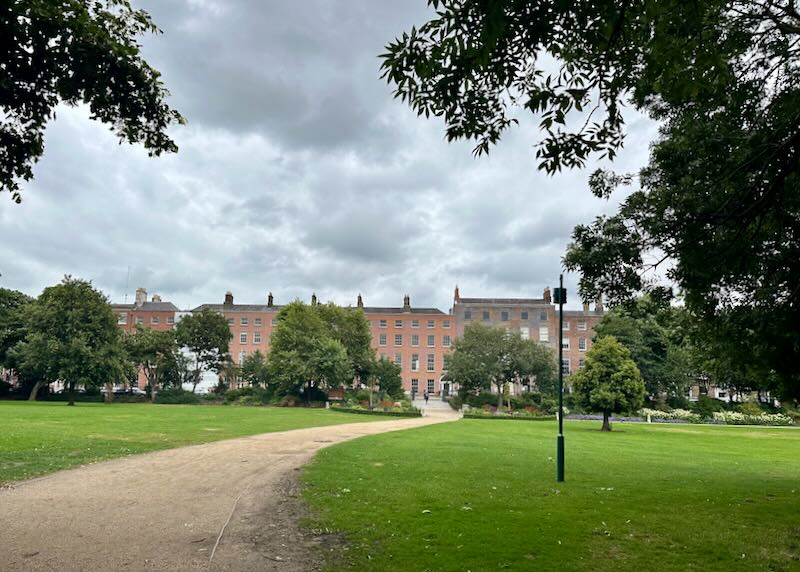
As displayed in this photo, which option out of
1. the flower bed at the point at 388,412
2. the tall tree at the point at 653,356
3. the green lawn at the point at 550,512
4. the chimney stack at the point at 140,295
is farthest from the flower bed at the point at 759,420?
the chimney stack at the point at 140,295

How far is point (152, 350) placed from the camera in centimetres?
5788

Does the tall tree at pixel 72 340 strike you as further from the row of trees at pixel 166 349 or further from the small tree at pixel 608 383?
the small tree at pixel 608 383

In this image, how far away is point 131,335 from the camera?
59.2 metres

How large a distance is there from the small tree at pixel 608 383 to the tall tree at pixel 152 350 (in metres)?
44.0

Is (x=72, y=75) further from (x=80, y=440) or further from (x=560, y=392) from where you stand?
(x=80, y=440)

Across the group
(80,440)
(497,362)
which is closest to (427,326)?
(497,362)

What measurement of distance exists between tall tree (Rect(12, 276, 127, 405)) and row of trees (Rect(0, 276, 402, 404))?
7 centimetres

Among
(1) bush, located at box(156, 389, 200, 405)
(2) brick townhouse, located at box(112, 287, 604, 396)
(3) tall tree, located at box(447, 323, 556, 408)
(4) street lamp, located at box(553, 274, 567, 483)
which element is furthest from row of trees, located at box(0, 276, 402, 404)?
(4) street lamp, located at box(553, 274, 567, 483)

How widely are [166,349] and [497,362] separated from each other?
35.3 meters

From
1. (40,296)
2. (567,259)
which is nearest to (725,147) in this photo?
(567,259)

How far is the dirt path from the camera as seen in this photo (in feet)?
20.2

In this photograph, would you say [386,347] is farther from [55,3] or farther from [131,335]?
[55,3]

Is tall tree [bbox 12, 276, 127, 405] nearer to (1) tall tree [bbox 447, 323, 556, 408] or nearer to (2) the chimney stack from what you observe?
(1) tall tree [bbox 447, 323, 556, 408]

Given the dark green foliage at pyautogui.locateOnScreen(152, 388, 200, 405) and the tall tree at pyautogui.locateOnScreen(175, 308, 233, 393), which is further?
the tall tree at pyautogui.locateOnScreen(175, 308, 233, 393)
